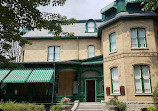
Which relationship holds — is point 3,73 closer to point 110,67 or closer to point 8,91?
point 8,91

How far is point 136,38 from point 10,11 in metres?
10.7

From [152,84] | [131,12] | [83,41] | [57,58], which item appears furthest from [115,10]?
[57,58]

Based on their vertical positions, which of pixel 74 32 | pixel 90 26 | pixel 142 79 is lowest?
pixel 142 79

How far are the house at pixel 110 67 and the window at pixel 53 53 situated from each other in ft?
1.35

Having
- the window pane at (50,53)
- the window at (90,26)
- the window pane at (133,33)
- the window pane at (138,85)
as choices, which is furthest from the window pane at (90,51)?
the window pane at (138,85)

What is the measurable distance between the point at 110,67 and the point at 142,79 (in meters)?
2.90

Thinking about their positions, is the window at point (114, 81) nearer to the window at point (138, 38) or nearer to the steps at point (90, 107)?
the steps at point (90, 107)

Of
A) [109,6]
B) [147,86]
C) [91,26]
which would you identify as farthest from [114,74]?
[91,26]

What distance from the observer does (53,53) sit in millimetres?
19375

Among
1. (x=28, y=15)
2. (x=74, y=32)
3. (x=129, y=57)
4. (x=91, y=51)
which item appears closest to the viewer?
(x=28, y=15)

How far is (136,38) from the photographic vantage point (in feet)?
43.7

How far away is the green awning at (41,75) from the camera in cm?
1412

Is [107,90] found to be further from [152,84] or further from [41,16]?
[41,16]

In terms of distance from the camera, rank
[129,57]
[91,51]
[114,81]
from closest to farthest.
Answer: [129,57] < [114,81] < [91,51]
